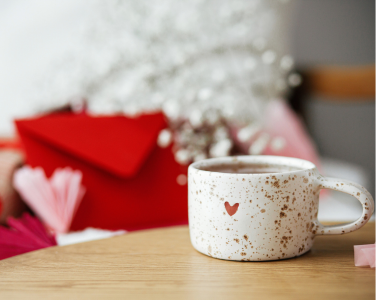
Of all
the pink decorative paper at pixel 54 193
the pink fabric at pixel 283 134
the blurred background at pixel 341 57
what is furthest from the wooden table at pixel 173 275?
the blurred background at pixel 341 57

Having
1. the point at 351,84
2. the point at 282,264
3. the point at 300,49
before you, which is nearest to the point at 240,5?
the point at 282,264

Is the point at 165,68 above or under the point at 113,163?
above

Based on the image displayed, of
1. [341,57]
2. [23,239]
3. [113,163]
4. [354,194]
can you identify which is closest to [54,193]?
[113,163]

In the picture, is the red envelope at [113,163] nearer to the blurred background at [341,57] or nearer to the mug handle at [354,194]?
the mug handle at [354,194]

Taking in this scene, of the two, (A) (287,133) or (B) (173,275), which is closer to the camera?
(B) (173,275)

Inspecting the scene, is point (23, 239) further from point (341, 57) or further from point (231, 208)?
point (341, 57)
